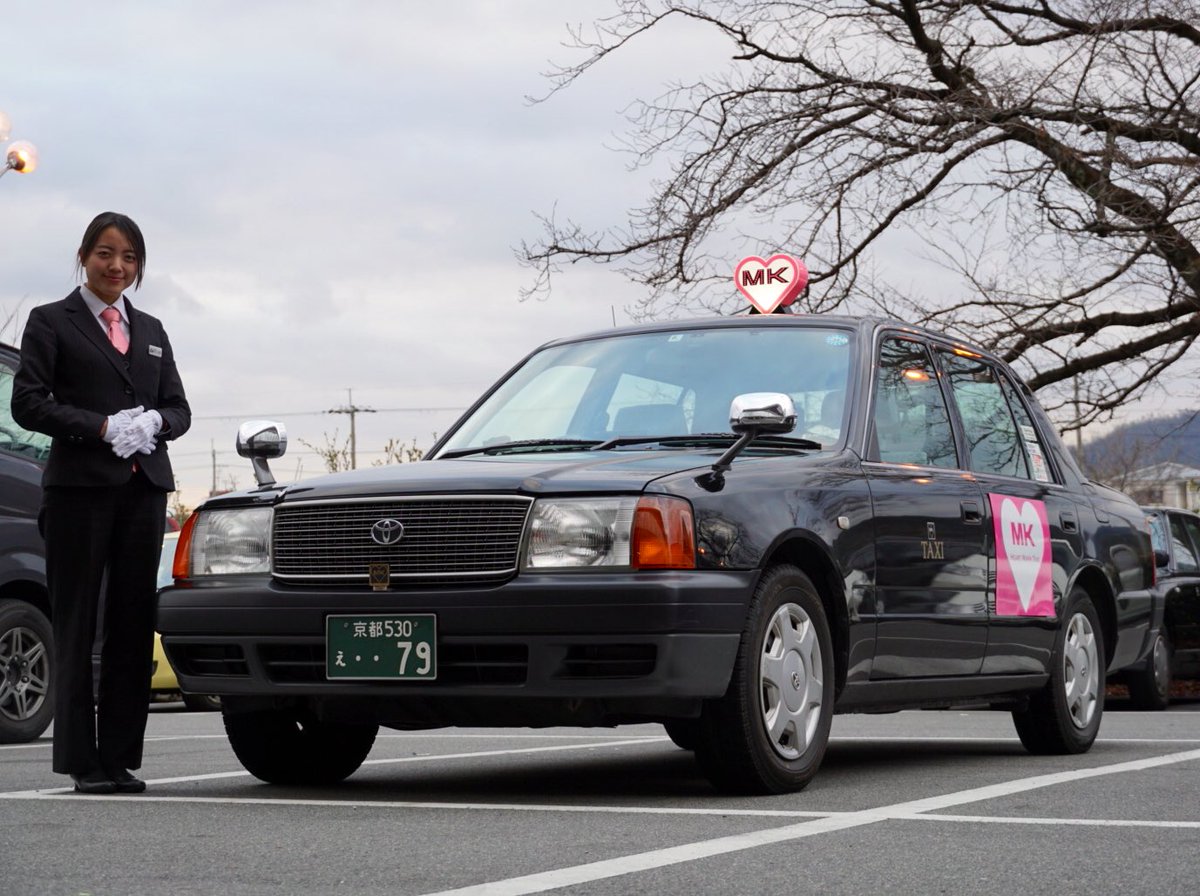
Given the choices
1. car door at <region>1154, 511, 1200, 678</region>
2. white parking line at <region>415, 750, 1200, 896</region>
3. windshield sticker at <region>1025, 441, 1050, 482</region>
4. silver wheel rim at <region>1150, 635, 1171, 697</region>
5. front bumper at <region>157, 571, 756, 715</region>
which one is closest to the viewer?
white parking line at <region>415, 750, 1200, 896</region>

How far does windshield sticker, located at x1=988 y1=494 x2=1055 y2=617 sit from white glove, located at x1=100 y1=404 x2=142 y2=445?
11.2ft

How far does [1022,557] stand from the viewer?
8070 mm

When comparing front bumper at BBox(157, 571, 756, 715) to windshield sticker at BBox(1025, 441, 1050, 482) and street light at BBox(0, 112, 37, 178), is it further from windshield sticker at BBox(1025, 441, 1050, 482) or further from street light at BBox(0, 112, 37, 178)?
street light at BBox(0, 112, 37, 178)

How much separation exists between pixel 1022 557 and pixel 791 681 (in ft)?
6.88

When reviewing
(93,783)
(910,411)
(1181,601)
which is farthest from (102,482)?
(1181,601)

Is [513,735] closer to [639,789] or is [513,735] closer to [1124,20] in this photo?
[639,789]

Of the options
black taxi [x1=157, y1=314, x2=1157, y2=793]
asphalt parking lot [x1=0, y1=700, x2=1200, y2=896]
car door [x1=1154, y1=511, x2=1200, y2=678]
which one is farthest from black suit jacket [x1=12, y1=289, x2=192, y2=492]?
car door [x1=1154, y1=511, x2=1200, y2=678]

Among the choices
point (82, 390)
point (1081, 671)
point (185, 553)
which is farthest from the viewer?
point (1081, 671)

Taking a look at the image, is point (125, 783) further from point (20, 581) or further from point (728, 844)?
point (20, 581)

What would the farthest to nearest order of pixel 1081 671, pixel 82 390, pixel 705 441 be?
pixel 1081 671, pixel 705 441, pixel 82 390

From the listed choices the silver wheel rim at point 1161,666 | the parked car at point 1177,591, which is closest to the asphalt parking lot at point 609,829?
the silver wheel rim at point 1161,666

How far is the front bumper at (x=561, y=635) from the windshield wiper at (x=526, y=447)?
1115mm

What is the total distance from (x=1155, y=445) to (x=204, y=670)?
1324cm

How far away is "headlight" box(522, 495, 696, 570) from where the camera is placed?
19.1 feet
